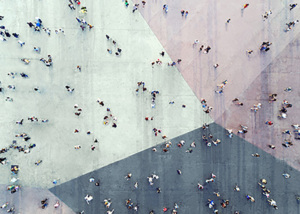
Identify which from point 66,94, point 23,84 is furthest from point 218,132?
point 23,84

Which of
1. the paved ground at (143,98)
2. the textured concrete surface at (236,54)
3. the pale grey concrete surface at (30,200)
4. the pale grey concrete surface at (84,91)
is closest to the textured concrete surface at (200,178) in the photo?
the paved ground at (143,98)

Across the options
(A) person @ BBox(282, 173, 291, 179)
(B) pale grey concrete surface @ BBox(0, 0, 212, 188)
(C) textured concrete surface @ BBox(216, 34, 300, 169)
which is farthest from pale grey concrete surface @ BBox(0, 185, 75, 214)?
(A) person @ BBox(282, 173, 291, 179)

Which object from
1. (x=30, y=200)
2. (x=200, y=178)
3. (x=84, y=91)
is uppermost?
(x=84, y=91)

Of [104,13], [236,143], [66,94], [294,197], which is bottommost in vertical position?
[294,197]

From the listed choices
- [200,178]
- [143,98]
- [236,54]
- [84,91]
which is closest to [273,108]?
[236,54]

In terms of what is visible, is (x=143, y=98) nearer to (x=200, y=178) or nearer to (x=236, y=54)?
(x=200, y=178)

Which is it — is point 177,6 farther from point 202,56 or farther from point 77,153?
point 77,153

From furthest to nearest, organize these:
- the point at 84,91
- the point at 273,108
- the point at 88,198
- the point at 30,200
Result: the point at 273,108 → the point at 84,91 → the point at 30,200 → the point at 88,198
